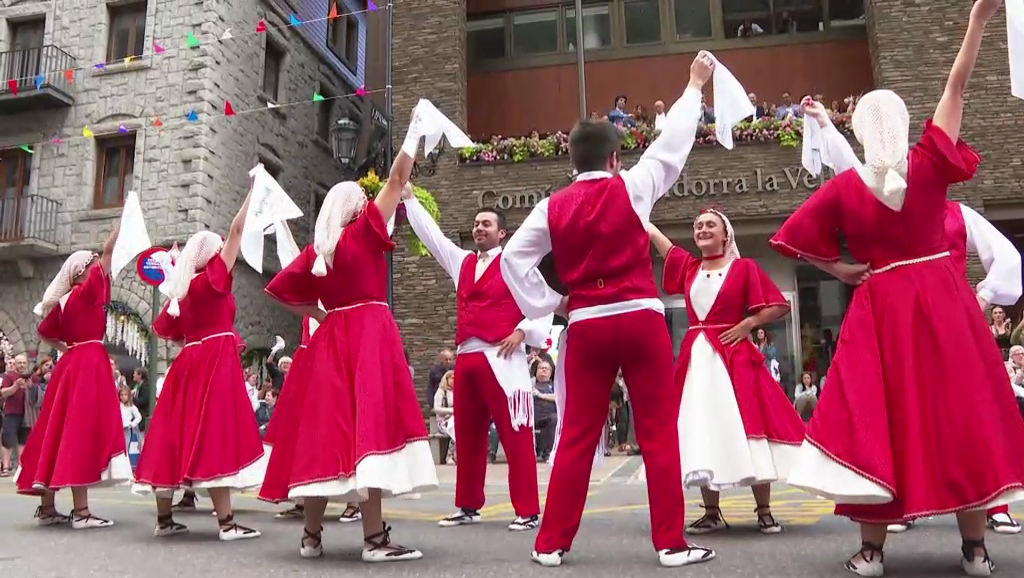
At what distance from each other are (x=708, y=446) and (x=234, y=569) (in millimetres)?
2577

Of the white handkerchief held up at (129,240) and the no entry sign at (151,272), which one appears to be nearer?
the white handkerchief held up at (129,240)

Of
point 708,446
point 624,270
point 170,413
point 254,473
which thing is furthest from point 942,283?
point 170,413

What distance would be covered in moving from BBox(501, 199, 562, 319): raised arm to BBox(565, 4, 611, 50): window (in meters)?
15.6

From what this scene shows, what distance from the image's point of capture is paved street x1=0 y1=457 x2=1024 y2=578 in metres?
3.82

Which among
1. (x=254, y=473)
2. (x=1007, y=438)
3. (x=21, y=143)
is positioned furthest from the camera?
(x=21, y=143)

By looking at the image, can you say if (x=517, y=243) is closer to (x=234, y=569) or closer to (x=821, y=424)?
(x=821, y=424)

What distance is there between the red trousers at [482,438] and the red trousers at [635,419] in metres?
1.61

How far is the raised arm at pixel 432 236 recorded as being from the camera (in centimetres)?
557

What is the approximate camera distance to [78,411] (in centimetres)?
600

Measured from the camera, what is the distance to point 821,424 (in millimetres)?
3584

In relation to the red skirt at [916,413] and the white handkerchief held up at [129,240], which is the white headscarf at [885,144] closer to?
the red skirt at [916,413]

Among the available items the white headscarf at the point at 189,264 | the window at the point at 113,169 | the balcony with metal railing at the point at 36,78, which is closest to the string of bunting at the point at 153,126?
the window at the point at 113,169

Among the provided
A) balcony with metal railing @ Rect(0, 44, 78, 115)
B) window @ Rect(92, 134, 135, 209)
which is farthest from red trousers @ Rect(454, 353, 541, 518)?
balcony with metal railing @ Rect(0, 44, 78, 115)

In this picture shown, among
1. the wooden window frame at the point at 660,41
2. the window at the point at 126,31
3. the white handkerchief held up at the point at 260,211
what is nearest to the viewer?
the white handkerchief held up at the point at 260,211
